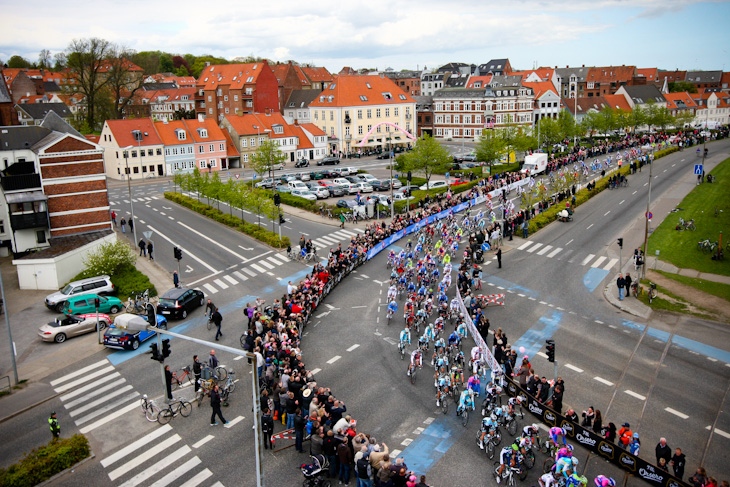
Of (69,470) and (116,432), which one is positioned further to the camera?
(116,432)

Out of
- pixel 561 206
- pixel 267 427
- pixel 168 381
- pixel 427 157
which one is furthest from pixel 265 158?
pixel 267 427

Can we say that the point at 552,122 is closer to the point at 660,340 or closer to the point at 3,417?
the point at 660,340

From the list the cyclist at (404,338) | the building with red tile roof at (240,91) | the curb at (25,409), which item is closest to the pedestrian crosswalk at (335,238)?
the cyclist at (404,338)

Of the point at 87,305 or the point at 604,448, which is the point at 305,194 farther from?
the point at 604,448

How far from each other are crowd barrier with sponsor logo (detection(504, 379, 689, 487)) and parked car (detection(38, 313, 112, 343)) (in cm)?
2205

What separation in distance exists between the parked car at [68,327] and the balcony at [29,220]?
15884 mm

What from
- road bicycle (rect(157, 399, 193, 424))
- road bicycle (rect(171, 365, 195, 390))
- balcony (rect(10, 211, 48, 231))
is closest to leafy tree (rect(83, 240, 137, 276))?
balcony (rect(10, 211, 48, 231))

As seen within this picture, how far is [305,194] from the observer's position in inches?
2421

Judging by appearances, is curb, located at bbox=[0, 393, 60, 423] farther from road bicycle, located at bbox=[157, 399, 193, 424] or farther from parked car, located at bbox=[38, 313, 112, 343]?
parked car, located at bbox=[38, 313, 112, 343]

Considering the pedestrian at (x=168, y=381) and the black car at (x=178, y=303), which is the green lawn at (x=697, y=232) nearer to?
the black car at (x=178, y=303)

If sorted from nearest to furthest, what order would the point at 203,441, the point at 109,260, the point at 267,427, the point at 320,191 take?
1. the point at 267,427
2. the point at 203,441
3. the point at 109,260
4. the point at 320,191

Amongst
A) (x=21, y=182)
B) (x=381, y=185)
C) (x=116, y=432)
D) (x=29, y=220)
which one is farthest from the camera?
(x=381, y=185)

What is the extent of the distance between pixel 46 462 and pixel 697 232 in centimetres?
4620

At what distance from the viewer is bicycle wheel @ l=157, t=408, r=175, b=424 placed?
840 inches
